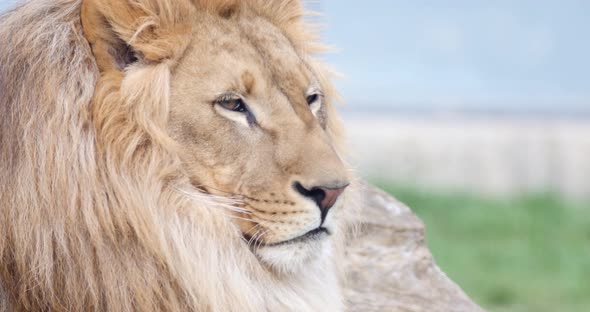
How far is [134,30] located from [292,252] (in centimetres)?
76

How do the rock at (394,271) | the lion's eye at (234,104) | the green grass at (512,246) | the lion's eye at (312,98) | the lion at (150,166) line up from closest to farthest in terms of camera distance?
the lion at (150,166)
the lion's eye at (234,104)
the lion's eye at (312,98)
the rock at (394,271)
the green grass at (512,246)

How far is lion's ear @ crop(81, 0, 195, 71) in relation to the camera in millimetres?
2908

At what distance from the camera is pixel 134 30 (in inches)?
116

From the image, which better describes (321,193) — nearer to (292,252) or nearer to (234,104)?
(292,252)

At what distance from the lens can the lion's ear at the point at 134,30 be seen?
2.91 meters

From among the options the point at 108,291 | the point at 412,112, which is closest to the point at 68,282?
the point at 108,291

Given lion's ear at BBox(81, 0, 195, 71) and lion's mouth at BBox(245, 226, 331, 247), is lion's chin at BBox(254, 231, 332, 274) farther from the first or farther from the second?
lion's ear at BBox(81, 0, 195, 71)

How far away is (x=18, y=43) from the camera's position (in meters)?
2.94

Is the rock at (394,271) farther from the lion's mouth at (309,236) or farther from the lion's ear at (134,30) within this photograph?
the lion's ear at (134,30)

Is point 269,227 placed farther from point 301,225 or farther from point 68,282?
point 68,282

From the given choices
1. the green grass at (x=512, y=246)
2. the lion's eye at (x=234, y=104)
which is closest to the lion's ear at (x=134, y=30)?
the lion's eye at (x=234, y=104)

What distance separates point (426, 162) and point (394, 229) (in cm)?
582

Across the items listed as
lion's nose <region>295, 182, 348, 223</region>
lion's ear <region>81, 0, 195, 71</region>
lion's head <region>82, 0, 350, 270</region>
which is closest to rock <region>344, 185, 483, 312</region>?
lion's head <region>82, 0, 350, 270</region>

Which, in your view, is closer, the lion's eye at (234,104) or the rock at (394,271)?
the lion's eye at (234,104)
